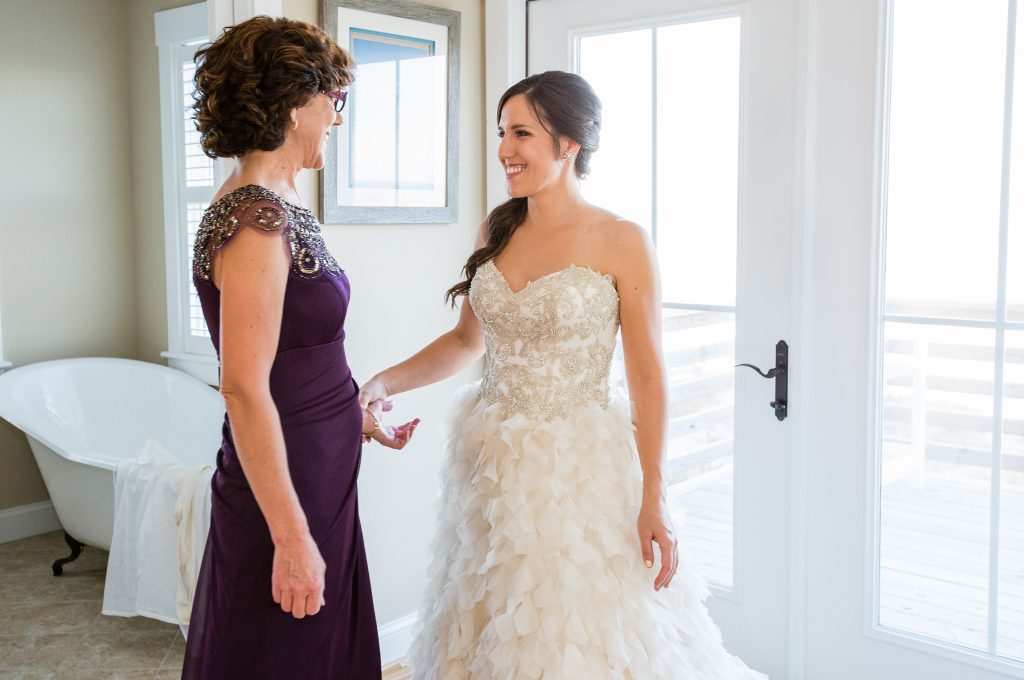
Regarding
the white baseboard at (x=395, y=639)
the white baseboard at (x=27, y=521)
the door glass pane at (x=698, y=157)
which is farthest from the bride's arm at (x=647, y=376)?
the white baseboard at (x=27, y=521)

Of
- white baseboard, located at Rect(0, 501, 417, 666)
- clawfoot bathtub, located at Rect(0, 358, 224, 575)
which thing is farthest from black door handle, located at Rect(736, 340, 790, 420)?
white baseboard, located at Rect(0, 501, 417, 666)

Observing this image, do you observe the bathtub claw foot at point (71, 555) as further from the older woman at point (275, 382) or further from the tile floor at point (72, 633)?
the older woman at point (275, 382)

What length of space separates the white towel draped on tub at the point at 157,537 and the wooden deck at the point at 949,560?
191 cm

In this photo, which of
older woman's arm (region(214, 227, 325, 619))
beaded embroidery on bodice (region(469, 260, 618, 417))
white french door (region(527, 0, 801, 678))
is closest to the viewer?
older woman's arm (region(214, 227, 325, 619))

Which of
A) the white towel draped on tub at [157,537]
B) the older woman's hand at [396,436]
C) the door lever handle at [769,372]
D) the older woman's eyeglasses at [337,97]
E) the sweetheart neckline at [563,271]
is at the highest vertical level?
the older woman's eyeglasses at [337,97]

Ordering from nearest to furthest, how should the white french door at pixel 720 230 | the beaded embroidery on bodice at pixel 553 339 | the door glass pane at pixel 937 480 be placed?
1. the beaded embroidery on bodice at pixel 553 339
2. the door glass pane at pixel 937 480
3. the white french door at pixel 720 230

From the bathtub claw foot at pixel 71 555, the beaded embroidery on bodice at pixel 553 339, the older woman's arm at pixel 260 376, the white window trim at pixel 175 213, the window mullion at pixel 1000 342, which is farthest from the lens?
the white window trim at pixel 175 213

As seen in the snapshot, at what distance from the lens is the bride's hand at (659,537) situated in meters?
1.73

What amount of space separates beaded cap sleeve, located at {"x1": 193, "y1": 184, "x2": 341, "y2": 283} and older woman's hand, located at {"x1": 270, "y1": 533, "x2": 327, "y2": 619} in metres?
0.43

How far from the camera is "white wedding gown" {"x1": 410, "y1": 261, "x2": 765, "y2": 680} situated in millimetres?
1690

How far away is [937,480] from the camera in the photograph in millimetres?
2254

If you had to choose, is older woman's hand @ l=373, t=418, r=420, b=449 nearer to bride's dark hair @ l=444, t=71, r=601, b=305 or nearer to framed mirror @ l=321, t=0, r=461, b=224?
bride's dark hair @ l=444, t=71, r=601, b=305

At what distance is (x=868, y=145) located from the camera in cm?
227

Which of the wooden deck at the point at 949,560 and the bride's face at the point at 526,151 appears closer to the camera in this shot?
the bride's face at the point at 526,151
